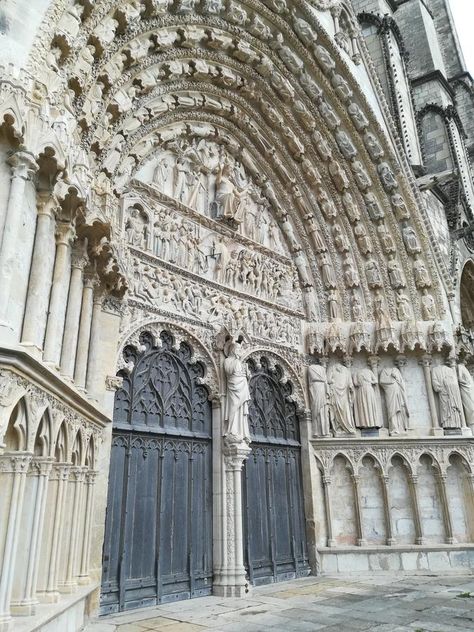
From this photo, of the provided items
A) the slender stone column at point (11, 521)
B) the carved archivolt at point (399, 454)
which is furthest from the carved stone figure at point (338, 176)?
the slender stone column at point (11, 521)

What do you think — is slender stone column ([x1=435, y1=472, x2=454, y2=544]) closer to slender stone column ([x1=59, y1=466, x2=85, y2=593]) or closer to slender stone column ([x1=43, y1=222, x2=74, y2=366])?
slender stone column ([x1=59, y1=466, x2=85, y2=593])

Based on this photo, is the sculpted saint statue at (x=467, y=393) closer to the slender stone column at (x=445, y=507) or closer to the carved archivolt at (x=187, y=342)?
the slender stone column at (x=445, y=507)

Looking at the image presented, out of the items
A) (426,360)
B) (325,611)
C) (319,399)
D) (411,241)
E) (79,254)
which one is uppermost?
(411,241)

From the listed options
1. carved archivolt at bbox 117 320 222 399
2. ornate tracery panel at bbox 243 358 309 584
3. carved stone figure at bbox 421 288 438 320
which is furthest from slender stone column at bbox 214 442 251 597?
carved stone figure at bbox 421 288 438 320

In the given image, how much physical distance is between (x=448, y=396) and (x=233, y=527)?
4.69m

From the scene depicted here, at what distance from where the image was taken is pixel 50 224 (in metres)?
4.12

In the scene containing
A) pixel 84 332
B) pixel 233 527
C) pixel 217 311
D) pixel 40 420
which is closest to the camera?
pixel 40 420

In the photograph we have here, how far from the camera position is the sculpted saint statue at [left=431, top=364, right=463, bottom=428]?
9.03 metres

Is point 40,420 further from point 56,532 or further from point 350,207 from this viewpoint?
point 350,207

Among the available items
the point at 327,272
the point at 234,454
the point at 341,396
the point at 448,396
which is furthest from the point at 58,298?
the point at 448,396

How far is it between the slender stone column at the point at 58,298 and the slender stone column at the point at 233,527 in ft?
11.7

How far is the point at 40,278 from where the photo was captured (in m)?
3.85

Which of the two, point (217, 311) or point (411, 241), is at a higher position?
point (411, 241)

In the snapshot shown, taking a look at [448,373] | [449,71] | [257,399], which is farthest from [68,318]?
[449,71]
